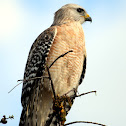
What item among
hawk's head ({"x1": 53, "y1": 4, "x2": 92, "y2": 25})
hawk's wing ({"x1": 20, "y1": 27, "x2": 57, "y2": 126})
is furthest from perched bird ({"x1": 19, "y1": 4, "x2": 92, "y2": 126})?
hawk's head ({"x1": 53, "y1": 4, "x2": 92, "y2": 25})

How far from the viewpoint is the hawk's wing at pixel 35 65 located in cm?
674

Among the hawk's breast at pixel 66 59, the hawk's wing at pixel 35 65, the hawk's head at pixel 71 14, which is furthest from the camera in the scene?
the hawk's head at pixel 71 14

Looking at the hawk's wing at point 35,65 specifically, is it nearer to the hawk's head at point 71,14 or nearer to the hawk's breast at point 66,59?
the hawk's breast at point 66,59

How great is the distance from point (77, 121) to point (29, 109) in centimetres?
300

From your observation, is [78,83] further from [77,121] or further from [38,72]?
[77,121]

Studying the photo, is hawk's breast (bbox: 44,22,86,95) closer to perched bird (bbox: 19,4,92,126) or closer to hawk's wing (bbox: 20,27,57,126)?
perched bird (bbox: 19,4,92,126)

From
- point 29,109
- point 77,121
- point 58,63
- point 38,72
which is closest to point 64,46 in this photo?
point 58,63

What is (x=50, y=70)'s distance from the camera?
268 inches

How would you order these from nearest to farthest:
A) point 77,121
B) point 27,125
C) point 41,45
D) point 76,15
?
point 77,121
point 27,125
point 41,45
point 76,15

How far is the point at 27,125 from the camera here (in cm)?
670

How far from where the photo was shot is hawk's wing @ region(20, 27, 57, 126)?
6.74 m

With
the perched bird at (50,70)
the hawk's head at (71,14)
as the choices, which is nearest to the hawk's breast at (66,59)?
the perched bird at (50,70)

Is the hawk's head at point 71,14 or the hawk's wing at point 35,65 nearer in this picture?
the hawk's wing at point 35,65

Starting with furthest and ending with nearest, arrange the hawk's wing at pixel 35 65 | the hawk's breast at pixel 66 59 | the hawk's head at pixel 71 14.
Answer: the hawk's head at pixel 71 14 → the hawk's breast at pixel 66 59 → the hawk's wing at pixel 35 65
